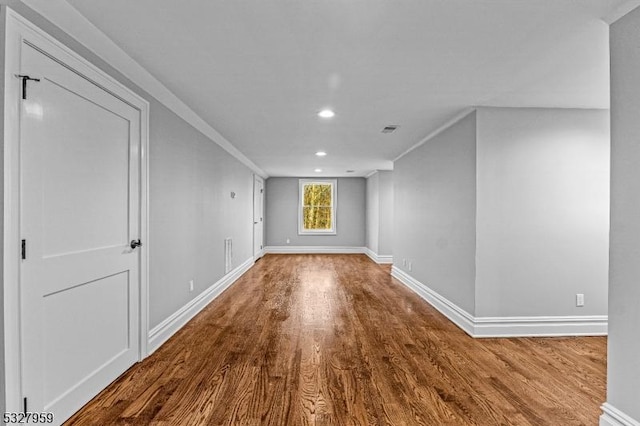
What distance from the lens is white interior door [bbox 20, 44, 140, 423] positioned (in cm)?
171

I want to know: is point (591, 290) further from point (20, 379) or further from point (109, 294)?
point (20, 379)

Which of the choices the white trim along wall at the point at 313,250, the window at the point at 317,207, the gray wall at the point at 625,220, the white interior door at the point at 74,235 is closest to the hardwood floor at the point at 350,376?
the white interior door at the point at 74,235

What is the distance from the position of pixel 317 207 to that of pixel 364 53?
8049 mm

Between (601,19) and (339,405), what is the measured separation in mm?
2660

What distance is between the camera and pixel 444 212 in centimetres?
421

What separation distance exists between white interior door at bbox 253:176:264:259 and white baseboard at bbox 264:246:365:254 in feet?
2.66

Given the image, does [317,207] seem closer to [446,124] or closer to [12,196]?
[446,124]

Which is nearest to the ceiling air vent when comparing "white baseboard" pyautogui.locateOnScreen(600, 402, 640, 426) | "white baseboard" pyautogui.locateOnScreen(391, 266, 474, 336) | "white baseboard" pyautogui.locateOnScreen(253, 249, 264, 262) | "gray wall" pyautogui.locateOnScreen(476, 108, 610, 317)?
"gray wall" pyautogui.locateOnScreen(476, 108, 610, 317)

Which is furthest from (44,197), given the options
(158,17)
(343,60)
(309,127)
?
(309,127)

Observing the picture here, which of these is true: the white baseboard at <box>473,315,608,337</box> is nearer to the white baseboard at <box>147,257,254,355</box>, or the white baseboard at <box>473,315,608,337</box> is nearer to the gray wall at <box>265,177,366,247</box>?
the white baseboard at <box>147,257,254,355</box>

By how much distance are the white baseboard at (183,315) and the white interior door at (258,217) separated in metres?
2.52

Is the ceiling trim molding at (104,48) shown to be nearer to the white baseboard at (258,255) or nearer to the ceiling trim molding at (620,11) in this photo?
the ceiling trim molding at (620,11)

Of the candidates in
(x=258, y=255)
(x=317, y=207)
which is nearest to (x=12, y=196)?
(x=258, y=255)

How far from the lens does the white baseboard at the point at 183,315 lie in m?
3.00
